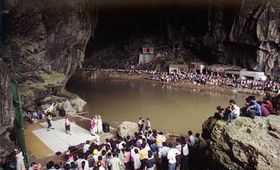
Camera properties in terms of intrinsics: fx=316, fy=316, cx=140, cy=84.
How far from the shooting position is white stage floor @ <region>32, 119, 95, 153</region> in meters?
17.9

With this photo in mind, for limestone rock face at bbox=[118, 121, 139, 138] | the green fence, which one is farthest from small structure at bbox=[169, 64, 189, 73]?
the green fence

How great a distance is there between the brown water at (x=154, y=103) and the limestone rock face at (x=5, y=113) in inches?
381

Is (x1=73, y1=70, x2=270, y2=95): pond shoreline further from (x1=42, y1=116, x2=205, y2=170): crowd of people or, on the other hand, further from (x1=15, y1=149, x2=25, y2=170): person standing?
(x1=15, y1=149, x2=25, y2=170): person standing

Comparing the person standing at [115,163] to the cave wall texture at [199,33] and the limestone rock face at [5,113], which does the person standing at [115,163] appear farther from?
the cave wall texture at [199,33]

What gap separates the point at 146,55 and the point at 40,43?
2554cm

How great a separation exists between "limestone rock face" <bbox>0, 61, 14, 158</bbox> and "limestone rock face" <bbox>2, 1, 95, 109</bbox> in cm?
378

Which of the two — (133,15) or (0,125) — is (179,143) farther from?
(133,15)

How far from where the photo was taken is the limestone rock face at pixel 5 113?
14.8 metres

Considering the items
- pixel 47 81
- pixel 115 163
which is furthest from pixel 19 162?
pixel 47 81

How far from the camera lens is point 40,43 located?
1047 inches

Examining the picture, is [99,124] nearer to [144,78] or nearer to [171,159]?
[171,159]

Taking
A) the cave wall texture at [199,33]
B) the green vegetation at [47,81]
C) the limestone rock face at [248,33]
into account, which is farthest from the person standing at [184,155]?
the cave wall texture at [199,33]

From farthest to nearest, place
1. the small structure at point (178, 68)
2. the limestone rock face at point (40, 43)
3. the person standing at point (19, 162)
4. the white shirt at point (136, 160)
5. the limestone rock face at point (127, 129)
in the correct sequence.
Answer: the small structure at point (178, 68), the limestone rock face at point (40, 43), the limestone rock face at point (127, 129), the person standing at point (19, 162), the white shirt at point (136, 160)

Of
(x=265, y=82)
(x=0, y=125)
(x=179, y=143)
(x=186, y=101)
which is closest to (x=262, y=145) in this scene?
(x=179, y=143)
